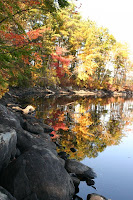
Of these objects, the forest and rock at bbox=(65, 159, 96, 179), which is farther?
the forest

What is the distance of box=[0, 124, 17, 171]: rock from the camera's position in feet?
12.2

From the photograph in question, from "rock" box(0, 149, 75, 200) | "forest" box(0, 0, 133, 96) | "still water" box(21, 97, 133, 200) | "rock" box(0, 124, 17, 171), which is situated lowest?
"still water" box(21, 97, 133, 200)

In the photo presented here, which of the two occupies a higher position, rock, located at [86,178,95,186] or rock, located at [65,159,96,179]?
rock, located at [65,159,96,179]

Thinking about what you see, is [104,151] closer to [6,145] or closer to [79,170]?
[79,170]

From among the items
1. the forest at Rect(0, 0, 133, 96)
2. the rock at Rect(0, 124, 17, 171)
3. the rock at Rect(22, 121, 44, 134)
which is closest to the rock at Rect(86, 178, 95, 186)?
the rock at Rect(0, 124, 17, 171)

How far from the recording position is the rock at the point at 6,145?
3723 mm

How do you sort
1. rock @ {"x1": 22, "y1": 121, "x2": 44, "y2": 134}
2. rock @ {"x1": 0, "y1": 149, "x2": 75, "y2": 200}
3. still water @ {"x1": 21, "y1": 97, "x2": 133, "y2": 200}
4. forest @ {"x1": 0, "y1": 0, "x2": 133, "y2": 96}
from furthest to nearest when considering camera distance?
forest @ {"x1": 0, "y1": 0, "x2": 133, "y2": 96} → rock @ {"x1": 22, "y1": 121, "x2": 44, "y2": 134} → still water @ {"x1": 21, "y1": 97, "x2": 133, "y2": 200} → rock @ {"x1": 0, "y1": 149, "x2": 75, "y2": 200}

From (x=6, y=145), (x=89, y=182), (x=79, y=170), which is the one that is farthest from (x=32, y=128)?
(x=6, y=145)

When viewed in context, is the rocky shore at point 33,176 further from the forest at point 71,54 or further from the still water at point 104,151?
the forest at point 71,54

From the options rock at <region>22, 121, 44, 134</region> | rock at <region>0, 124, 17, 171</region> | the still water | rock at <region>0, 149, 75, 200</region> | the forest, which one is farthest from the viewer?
the forest

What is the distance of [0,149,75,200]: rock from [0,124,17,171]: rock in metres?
0.20

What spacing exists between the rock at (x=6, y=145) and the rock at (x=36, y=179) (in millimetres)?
196

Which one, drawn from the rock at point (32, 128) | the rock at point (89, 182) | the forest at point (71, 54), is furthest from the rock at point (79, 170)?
the forest at point (71, 54)

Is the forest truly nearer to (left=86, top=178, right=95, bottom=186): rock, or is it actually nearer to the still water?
the still water
